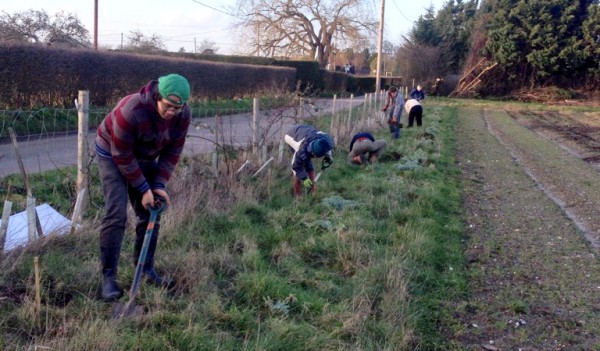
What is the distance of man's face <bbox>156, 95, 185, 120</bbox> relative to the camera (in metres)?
3.68

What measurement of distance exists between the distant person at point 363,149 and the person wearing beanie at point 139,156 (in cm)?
664

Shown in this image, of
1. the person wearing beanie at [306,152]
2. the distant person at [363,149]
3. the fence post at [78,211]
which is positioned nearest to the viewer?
the fence post at [78,211]

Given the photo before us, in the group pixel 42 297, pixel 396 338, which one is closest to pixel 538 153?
pixel 396 338

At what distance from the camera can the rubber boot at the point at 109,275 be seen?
12.8 ft

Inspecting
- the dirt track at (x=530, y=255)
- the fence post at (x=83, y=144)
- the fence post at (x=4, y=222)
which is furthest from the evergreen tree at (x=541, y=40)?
the fence post at (x=4, y=222)

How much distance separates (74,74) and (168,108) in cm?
1180

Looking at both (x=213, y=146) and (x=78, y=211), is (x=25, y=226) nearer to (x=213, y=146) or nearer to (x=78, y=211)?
(x=78, y=211)

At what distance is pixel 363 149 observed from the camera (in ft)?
34.6

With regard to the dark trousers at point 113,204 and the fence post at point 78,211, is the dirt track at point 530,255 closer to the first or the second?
the dark trousers at point 113,204

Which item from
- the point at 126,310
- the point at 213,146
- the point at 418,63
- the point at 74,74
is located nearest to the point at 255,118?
the point at 213,146

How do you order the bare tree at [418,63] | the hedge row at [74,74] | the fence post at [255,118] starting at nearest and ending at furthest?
1. the fence post at [255,118]
2. the hedge row at [74,74]
3. the bare tree at [418,63]

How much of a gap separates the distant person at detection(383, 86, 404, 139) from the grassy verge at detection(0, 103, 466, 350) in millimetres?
7330

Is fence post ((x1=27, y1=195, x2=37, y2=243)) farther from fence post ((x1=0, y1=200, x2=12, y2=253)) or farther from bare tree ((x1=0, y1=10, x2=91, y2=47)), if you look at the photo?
bare tree ((x1=0, y1=10, x2=91, y2=47))

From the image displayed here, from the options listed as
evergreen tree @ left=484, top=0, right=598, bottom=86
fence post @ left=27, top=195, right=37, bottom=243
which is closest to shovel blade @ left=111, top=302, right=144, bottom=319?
fence post @ left=27, top=195, right=37, bottom=243
